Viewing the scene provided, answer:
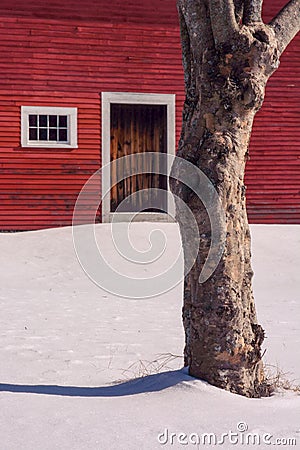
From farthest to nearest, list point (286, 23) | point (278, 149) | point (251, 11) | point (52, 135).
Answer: point (278, 149) < point (52, 135) < point (286, 23) < point (251, 11)

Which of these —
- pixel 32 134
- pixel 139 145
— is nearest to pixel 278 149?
pixel 139 145

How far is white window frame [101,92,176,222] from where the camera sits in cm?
1555

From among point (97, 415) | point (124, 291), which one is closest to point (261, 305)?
point (124, 291)

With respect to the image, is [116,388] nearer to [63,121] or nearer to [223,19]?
[223,19]

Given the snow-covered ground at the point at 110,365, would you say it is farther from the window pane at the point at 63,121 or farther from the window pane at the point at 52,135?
the window pane at the point at 63,121

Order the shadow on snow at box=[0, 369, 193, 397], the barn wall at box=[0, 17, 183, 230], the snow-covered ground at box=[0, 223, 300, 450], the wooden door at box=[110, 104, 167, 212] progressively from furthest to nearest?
the wooden door at box=[110, 104, 167, 212], the barn wall at box=[0, 17, 183, 230], the shadow on snow at box=[0, 369, 193, 397], the snow-covered ground at box=[0, 223, 300, 450]

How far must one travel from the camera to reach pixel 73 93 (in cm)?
1539

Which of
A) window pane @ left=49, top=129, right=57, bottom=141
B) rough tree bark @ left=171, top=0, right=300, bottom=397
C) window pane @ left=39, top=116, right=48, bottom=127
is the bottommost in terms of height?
rough tree bark @ left=171, top=0, right=300, bottom=397

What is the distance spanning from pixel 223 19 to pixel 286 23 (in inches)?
23.5

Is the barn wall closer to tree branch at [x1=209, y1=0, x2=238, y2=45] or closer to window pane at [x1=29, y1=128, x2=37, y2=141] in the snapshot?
window pane at [x1=29, y1=128, x2=37, y2=141]

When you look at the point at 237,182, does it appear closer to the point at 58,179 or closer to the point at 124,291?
the point at 124,291

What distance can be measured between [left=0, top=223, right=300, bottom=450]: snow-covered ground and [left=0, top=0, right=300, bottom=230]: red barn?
2484 millimetres

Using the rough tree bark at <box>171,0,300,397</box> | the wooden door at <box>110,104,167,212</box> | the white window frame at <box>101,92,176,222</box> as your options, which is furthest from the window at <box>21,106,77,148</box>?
the rough tree bark at <box>171,0,300,397</box>

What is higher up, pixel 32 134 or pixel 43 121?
pixel 43 121
